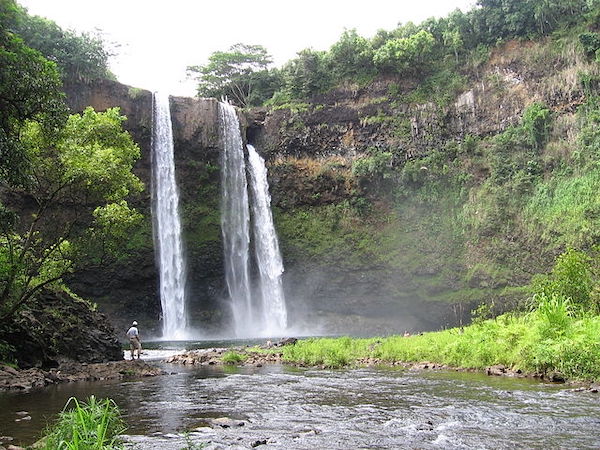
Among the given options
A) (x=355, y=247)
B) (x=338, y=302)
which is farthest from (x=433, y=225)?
(x=338, y=302)

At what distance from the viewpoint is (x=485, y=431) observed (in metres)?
6.54

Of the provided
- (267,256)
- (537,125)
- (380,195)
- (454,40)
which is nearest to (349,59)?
(454,40)

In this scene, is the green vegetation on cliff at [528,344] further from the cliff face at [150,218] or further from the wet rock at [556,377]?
the cliff face at [150,218]

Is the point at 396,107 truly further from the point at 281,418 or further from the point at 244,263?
the point at 281,418

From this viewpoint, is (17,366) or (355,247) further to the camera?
(355,247)

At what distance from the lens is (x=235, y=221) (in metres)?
39.0

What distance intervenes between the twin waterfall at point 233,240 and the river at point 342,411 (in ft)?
77.3

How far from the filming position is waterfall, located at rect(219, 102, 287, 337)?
124 feet

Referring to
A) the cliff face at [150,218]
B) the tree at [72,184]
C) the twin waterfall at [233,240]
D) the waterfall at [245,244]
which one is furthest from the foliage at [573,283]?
the cliff face at [150,218]

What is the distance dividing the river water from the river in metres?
0.01

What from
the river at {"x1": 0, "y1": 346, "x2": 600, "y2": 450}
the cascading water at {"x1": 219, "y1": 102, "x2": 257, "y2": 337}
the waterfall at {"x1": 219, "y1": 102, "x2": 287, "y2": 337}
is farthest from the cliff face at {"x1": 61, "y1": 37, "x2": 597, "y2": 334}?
the river at {"x1": 0, "y1": 346, "x2": 600, "y2": 450}

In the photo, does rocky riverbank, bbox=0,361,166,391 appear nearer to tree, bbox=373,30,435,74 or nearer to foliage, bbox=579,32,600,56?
tree, bbox=373,30,435,74

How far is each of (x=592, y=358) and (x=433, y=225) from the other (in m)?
30.2

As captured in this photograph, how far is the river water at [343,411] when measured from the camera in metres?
6.26
